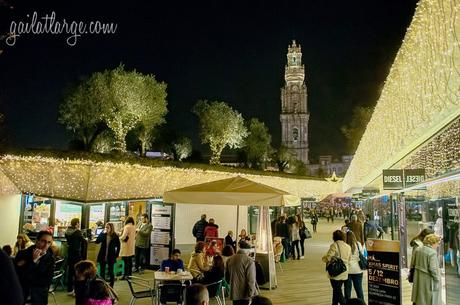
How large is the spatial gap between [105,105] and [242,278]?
1557 cm

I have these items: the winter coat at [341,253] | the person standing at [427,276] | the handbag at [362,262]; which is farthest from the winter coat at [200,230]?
the person standing at [427,276]

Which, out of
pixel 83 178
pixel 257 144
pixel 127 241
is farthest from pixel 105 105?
pixel 257 144

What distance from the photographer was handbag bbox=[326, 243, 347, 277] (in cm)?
698

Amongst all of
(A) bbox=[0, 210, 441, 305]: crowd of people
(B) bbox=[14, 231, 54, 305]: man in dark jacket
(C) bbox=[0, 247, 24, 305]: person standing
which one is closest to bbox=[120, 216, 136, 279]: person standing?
(A) bbox=[0, 210, 441, 305]: crowd of people

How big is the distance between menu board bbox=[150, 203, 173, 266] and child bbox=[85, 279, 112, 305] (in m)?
7.86

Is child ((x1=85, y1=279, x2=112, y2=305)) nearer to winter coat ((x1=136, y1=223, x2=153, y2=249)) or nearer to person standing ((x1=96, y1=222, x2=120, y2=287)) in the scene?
person standing ((x1=96, y1=222, x2=120, y2=287))

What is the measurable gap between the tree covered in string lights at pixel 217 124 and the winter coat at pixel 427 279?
80.2 feet

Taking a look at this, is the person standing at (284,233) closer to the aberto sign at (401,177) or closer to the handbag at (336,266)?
the aberto sign at (401,177)

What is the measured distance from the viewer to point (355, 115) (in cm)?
4341

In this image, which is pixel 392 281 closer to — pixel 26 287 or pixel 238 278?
pixel 238 278

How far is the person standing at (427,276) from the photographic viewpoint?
20.5 feet

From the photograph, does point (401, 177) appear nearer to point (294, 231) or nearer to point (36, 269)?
point (294, 231)

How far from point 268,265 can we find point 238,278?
3690mm

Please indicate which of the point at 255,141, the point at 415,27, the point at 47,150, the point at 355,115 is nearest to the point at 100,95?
the point at 47,150
